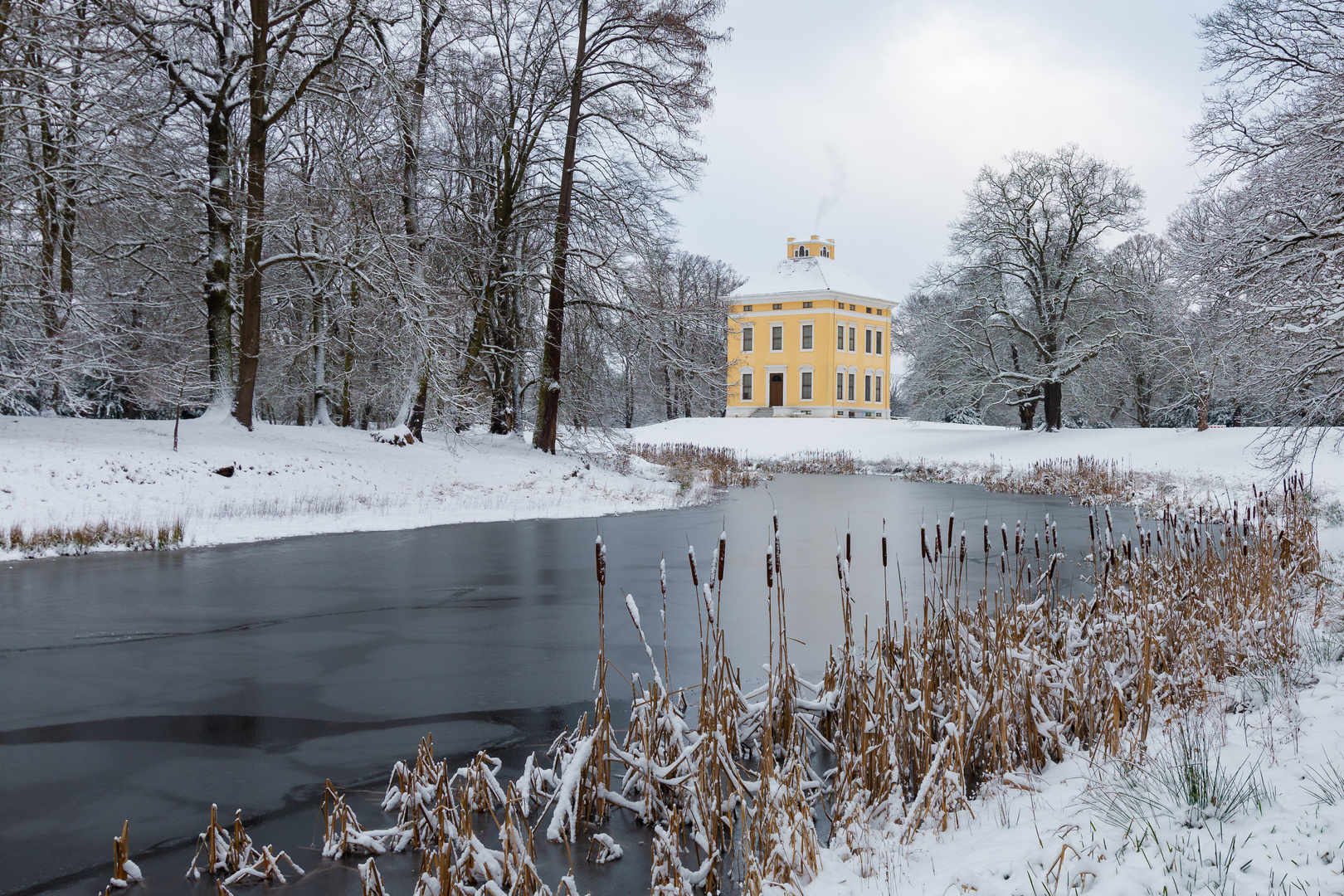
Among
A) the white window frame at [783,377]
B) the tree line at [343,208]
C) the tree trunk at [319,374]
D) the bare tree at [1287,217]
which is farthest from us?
the white window frame at [783,377]

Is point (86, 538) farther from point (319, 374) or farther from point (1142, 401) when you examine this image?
point (1142, 401)

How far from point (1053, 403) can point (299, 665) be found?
111 ft

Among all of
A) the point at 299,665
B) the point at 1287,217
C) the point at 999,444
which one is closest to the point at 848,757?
the point at 299,665

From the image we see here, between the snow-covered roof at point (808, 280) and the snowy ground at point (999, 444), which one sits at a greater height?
the snow-covered roof at point (808, 280)

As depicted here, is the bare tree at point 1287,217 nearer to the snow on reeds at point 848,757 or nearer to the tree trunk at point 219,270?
the snow on reeds at point 848,757

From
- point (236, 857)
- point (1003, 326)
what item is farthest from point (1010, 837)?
point (1003, 326)

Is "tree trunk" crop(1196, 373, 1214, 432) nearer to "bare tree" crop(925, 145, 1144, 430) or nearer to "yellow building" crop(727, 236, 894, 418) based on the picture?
"bare tree" crop(925, 145, 1144, 430)

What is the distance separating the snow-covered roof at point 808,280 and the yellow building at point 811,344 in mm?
66

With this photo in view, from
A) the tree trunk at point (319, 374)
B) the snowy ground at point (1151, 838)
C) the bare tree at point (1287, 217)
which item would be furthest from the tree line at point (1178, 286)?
the tree trunk at point (319, 374)

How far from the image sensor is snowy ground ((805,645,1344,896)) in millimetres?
3170

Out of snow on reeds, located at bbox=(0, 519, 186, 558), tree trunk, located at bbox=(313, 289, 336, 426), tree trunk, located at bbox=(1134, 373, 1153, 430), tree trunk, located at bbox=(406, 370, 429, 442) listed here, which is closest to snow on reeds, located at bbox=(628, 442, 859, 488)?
tree trunk, located at bbox=(406, 370, 429, 442)

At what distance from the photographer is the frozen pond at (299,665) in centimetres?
475

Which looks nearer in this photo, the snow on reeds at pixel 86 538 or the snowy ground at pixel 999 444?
the snow on reeds at pixel 86 538

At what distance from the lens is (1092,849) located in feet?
11.2
